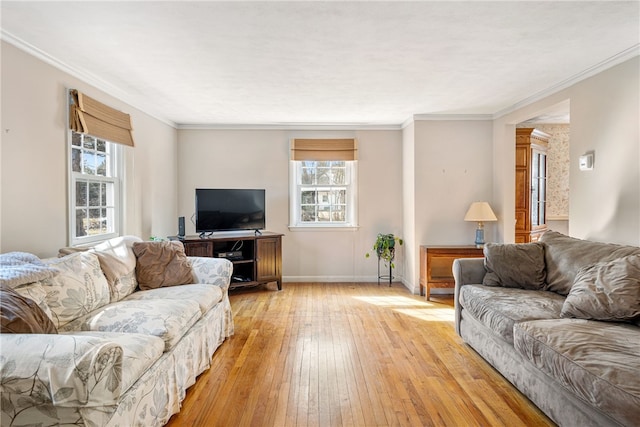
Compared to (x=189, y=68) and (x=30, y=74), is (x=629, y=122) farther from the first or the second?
(x=30, y=74)

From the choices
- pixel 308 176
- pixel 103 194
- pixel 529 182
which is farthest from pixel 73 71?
pixel 529 182

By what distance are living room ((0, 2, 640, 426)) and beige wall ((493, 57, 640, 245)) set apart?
0.04ft

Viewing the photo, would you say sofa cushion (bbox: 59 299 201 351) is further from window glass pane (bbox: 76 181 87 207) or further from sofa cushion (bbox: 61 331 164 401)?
window glass pane (bbox: 76 181 87 207)

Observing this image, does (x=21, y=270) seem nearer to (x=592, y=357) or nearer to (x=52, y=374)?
(x=52, y=374)

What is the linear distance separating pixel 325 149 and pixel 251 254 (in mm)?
1889

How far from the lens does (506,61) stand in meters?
3.13

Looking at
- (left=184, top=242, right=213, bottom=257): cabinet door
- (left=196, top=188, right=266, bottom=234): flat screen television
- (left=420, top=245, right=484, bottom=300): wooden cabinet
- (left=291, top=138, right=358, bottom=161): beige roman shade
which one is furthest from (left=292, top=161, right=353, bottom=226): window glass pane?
(left=184, top=242, right=213, bottom=257): cabinet door

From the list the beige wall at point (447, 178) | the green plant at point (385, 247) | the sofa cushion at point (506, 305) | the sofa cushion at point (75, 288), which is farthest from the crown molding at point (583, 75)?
the sofa cushion at point (75, 288)

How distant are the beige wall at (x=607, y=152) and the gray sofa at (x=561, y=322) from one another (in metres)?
0.33

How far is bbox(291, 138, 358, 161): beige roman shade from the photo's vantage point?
19.0 ft

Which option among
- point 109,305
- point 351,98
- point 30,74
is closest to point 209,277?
point 109,305

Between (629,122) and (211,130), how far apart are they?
16.2ft

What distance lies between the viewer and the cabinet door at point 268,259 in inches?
209

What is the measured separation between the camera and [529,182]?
221 inches
